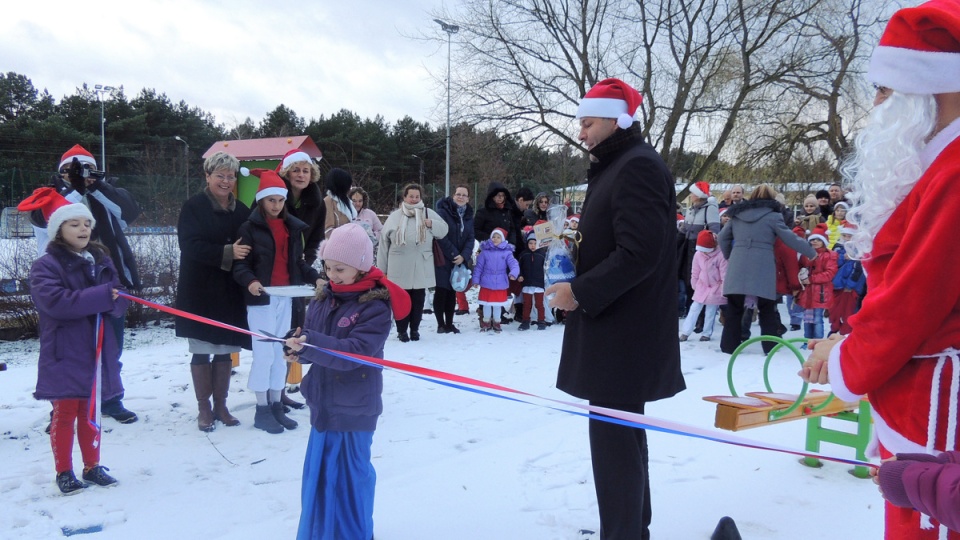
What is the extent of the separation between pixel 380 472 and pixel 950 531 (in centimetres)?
320

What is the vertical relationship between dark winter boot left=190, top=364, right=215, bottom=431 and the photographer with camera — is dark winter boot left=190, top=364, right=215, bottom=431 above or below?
below

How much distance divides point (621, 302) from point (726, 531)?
1245mm

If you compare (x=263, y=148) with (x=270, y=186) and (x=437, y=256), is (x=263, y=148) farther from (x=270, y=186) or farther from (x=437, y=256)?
(x=270, y=186)

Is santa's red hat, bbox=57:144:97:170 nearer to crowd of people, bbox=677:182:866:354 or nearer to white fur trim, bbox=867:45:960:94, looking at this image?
white fur trim, bbox=867:45:960:94

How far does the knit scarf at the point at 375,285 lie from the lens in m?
3.08

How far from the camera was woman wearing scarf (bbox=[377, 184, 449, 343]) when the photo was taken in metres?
8.48

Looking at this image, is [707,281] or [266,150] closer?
[707,281]

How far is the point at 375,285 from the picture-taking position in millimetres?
3148

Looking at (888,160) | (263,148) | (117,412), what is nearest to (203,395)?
(117,412)

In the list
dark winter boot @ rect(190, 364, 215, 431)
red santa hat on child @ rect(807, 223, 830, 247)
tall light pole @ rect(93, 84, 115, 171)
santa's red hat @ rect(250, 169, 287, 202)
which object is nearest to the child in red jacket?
red santa hat on child @ rect(807, 223, 830, 247)

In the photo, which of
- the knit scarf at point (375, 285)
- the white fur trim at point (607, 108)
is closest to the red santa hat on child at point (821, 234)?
the white fur trim at point (607, 108)

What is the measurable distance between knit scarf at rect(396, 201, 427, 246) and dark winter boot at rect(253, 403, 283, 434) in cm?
392

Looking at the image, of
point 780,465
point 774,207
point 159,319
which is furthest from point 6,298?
point 774,207

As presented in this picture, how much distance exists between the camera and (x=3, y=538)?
125 inches
